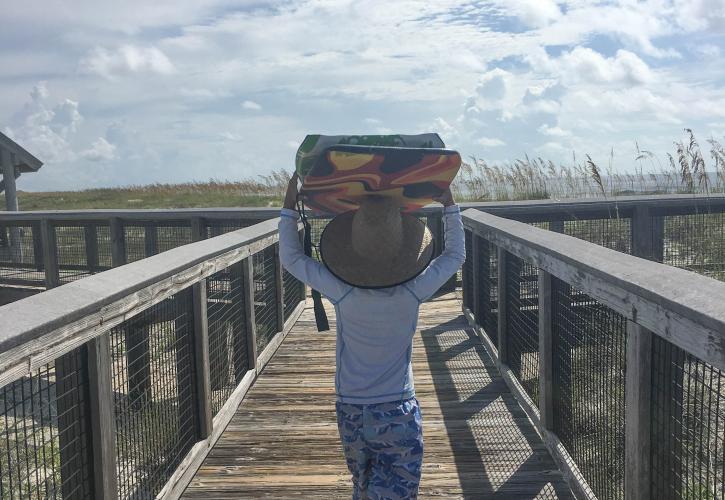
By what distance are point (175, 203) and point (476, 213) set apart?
53.2ft

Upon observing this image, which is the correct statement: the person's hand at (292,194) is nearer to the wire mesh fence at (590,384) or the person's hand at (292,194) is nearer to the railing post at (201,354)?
the railing post at (201,354)

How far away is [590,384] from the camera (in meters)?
2.95

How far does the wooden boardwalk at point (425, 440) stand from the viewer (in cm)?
309

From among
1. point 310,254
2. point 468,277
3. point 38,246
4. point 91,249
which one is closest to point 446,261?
point 310,254

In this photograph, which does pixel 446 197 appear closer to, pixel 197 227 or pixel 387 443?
pixel 387 443

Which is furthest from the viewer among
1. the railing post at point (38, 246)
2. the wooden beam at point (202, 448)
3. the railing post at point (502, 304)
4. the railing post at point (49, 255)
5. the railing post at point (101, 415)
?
the railing post at point (38, 246)

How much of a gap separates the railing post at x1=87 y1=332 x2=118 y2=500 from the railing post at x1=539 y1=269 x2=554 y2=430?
1796 mm

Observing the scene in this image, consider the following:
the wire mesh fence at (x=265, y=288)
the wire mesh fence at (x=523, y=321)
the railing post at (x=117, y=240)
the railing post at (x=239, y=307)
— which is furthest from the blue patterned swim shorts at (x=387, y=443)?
the railing post at (x=117, y=240)

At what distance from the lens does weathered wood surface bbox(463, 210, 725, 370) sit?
1.51m

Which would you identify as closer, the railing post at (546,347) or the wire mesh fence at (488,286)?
the railing post at (546,347)

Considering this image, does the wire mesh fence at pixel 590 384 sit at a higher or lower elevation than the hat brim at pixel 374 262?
lower

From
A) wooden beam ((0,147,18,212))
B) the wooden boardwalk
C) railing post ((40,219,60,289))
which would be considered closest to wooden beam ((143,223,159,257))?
railing post ((40,219,60,289))

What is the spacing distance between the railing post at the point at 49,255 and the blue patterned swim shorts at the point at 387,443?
7246 mm

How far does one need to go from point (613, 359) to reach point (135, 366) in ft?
6.70
